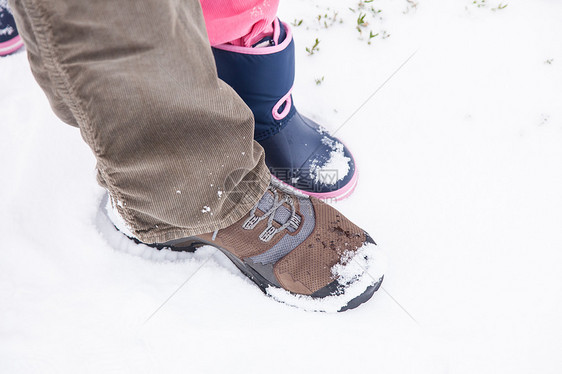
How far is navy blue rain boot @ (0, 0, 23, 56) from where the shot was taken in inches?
65.7

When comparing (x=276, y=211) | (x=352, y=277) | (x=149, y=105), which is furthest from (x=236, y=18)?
(x=352, y=277)

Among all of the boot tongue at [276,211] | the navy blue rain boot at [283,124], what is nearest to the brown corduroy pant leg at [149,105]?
the boot tongue at [276,211]

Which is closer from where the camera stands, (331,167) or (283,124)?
(283,124)

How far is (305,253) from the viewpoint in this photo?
1.26 metres

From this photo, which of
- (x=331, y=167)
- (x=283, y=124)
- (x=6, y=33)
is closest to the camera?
(x=283, y=124)

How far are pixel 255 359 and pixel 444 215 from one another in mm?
976

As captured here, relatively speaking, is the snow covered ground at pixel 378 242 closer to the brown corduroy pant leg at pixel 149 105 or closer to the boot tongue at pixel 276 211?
the boot tongue at pixel 276 211

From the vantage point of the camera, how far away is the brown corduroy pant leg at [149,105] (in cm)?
62

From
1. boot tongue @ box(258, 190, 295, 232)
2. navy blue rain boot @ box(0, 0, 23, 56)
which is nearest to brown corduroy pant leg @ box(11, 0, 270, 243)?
boot tongue @ box(258, 190, 295, 232)

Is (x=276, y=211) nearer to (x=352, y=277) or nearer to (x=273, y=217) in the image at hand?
(x=273, y=217)

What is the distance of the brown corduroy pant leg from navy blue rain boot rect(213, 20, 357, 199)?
28 centimetres

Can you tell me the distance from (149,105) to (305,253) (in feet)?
2.45

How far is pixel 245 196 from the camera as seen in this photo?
1.06 meters

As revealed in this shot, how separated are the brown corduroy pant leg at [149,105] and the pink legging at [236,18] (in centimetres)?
20
